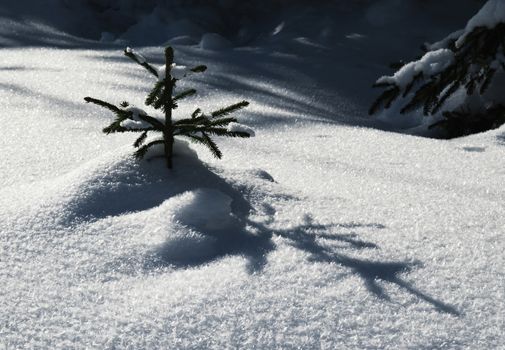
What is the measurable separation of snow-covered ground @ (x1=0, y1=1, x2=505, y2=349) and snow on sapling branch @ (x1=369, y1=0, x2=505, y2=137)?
0.78 meters

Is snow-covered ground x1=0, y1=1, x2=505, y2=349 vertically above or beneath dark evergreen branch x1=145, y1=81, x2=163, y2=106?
beneath

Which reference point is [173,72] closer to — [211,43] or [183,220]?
[183,220]

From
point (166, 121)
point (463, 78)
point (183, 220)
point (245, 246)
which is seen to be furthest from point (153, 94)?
point (463, 78)

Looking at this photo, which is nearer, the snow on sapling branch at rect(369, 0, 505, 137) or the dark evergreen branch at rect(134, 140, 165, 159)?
the dark evergreen branch at rect(134, 140, 165, 159)

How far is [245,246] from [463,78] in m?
2.36

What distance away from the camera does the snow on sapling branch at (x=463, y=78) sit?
3.06 metres

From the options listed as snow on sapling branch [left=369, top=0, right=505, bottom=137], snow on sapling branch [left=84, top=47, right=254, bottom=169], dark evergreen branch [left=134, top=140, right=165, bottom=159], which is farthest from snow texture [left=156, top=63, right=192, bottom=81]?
snow on sapling branch [left=369, top=0, right=505, bottom=137]

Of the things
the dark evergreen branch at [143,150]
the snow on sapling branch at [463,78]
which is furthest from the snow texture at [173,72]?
the snow on sapling branch at [463,78]

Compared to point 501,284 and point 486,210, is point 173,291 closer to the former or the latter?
point 501,284

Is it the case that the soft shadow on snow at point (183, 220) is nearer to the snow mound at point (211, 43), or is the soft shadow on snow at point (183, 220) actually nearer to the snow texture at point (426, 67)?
the snow texture at point (426, 67)

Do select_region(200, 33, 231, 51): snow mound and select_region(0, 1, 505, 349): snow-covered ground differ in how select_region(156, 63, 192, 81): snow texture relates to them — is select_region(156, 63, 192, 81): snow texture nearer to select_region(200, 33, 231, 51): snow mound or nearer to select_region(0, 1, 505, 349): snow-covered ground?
select_region(0, 1, 505, 349): snow-covered ground

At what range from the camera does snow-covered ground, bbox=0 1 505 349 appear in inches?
44.6

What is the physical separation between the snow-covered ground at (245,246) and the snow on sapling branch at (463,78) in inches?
30.7

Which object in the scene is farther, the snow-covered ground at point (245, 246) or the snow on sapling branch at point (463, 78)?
the snow on sapling branch at point (463, 78)
